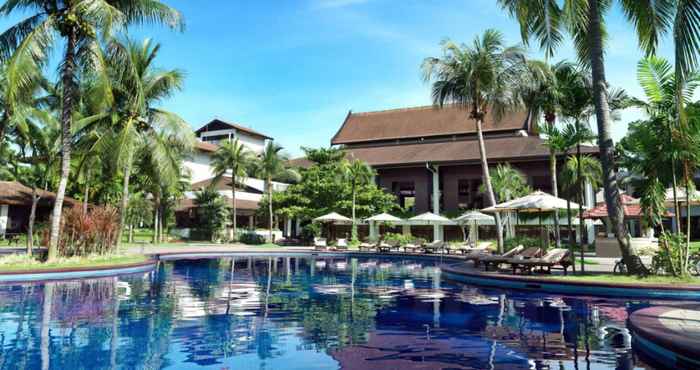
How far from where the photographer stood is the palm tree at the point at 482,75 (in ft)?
59.6

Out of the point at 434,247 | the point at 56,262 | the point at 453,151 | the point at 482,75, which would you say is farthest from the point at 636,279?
the point at 453,151

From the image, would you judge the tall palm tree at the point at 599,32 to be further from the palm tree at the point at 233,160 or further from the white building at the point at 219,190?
the palm tree at the point at 233,160

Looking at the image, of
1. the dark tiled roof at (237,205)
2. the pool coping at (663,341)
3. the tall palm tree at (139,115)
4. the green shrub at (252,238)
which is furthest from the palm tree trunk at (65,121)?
the dark tiled roof at (237,205)

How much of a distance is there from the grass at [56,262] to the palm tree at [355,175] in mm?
16167

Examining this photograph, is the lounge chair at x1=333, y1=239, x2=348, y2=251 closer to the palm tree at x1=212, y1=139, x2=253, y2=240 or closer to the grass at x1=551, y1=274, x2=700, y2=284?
the palm tree at x1=212, y1=139, x2=253, y2=240

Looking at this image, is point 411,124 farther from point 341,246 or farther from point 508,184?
point 508,184

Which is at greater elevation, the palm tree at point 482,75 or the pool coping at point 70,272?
the palm tree at point 482,75

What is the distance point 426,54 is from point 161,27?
9792mm

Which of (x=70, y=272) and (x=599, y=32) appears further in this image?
(x=70, y=272)

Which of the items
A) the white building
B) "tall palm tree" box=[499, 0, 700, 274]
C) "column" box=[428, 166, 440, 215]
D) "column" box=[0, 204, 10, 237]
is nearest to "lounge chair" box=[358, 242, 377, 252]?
"column" box=[428, 166, 440, 215]

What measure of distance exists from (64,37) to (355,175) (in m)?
18.6

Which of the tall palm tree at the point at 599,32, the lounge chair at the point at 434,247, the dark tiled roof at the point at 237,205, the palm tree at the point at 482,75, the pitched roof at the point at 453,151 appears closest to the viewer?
the tall palm tree at the point at 599,32

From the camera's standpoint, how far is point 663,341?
5516mm

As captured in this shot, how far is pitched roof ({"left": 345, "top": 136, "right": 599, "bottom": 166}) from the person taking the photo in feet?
97.9
